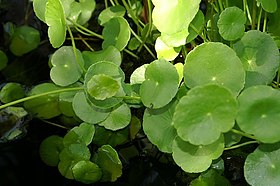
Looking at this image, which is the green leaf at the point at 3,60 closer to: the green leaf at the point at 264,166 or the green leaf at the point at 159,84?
the green leaf at the point at 159,84

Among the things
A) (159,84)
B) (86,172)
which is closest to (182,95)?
(159,84)

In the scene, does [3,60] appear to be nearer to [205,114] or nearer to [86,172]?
[86,172]

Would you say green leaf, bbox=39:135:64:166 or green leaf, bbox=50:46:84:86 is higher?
green leaf, bbox=50:46:84:86

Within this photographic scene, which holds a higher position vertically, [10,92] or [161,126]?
[161,126]

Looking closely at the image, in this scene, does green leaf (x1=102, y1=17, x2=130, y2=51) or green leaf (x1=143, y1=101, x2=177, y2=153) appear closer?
green leaf (x1=143, y1=101, x2=177, y2=153)

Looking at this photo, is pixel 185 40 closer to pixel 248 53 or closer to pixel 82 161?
pixel 248 53

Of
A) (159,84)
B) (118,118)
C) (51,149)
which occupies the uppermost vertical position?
(159,84)

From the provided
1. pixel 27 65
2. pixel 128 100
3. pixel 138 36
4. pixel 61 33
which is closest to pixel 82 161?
pixel 128 100

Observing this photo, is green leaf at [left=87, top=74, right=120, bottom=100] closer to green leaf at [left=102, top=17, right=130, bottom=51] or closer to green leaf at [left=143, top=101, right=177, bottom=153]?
green leaf at [left=143, top=101, right=177, bottom=153]

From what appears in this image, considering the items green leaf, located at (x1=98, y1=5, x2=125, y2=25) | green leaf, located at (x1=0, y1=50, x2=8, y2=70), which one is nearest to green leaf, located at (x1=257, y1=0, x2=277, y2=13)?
green leaf, located at (x1=98, y1=5, x2=125, y2=25)
